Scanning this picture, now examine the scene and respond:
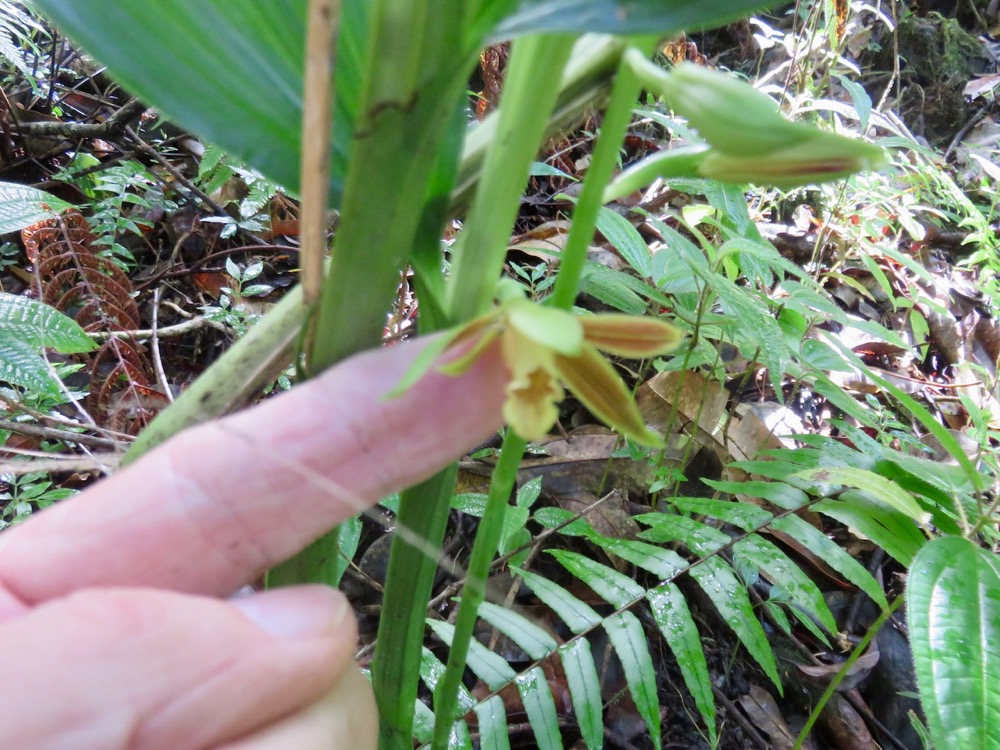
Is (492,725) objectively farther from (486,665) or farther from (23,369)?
(23,369)

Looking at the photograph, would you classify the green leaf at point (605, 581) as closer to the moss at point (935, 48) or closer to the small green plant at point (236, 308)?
the small green plant at point (236, 308)

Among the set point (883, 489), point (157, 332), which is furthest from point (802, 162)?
point (157, 332)

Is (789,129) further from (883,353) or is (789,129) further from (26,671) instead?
(883,353)

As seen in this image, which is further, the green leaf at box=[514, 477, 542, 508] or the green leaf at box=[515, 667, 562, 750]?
the green leaf at box=[514, 477, 542, 508]

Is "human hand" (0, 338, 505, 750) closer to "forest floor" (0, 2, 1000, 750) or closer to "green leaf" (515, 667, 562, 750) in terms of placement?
"forest floor" (0, 2, 1000, 750)

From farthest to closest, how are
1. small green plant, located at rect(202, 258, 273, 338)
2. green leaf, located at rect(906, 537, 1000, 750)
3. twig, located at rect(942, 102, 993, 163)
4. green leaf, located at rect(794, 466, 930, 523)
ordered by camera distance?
twig, located at rect(942, 102, 993, 163), small green plant, located at rect(202, 258, 273, 338), green leaf, located at rect(794, 466, 930, 523), green leaf, located at rect(906, 537, 1000, 750)

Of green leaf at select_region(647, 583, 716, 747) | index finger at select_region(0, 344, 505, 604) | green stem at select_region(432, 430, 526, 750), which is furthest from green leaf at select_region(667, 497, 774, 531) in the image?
index finger at select_region(0, 344, 505, 604)
